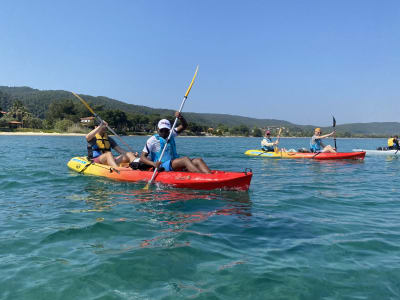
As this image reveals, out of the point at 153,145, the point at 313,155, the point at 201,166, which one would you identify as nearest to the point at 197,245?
the point at 201,166

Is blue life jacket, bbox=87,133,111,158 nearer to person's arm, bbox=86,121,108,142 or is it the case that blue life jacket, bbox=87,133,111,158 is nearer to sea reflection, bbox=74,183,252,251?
person's arm, bbox=86,121,108,142

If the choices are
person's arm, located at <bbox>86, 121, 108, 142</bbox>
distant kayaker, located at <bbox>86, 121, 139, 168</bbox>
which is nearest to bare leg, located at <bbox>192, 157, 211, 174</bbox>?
distant kayaker, located at <bbox>86, 121, 139, 168</bbox>

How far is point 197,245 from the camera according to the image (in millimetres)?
4727

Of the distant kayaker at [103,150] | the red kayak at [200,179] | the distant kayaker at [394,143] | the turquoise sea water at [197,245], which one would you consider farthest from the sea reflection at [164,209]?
the distant kayaker at [394,143]

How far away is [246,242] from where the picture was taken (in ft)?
16.0

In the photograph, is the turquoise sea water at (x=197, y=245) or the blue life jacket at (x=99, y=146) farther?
the blue life jacket at (x=99, y=146)

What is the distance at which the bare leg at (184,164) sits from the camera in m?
9.05

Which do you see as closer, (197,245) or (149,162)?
(197,245)

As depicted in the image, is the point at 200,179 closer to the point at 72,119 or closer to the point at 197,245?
the point at 197,245

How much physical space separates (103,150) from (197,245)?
8300 mm

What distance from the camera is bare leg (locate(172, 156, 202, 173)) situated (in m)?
9.05

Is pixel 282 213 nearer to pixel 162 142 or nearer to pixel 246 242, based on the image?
pixel 246 242

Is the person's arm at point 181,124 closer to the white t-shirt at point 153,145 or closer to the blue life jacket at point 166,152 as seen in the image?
the white t-shirt at point 153,145

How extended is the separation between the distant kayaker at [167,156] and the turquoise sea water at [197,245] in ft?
2.79
